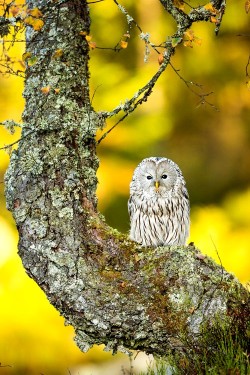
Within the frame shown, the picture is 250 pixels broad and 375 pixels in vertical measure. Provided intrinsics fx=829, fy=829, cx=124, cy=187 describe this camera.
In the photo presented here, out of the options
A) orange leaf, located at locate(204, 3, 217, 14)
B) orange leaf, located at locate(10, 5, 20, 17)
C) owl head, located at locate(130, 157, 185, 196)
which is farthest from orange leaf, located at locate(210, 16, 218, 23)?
owl head, located at locate(130, 157, 185, 196)

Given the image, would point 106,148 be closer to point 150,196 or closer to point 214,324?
point 150,196

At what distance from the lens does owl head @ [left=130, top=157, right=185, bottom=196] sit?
6293 mm

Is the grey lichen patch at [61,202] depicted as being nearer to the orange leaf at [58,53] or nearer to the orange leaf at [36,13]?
the orange leaf at [58,53]

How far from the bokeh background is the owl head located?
3.50 meters

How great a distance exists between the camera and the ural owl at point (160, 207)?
6.18 meters

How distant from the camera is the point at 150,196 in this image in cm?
626

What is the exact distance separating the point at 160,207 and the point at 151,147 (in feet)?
15.6

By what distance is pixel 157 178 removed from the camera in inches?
249

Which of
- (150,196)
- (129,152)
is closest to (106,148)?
(129,152)

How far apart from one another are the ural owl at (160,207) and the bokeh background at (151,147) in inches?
139

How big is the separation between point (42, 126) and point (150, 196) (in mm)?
1662

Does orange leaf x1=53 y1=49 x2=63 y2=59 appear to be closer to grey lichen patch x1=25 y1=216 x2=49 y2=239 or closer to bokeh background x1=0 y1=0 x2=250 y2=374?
grey lichen patch x1=25 y1=216 x2=49 y2=239

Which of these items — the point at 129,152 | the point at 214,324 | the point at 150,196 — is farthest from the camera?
the point at 129,152

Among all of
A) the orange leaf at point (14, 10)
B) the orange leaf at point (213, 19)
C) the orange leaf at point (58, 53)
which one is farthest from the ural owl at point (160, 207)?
the orange leaf at point (14, 10)
